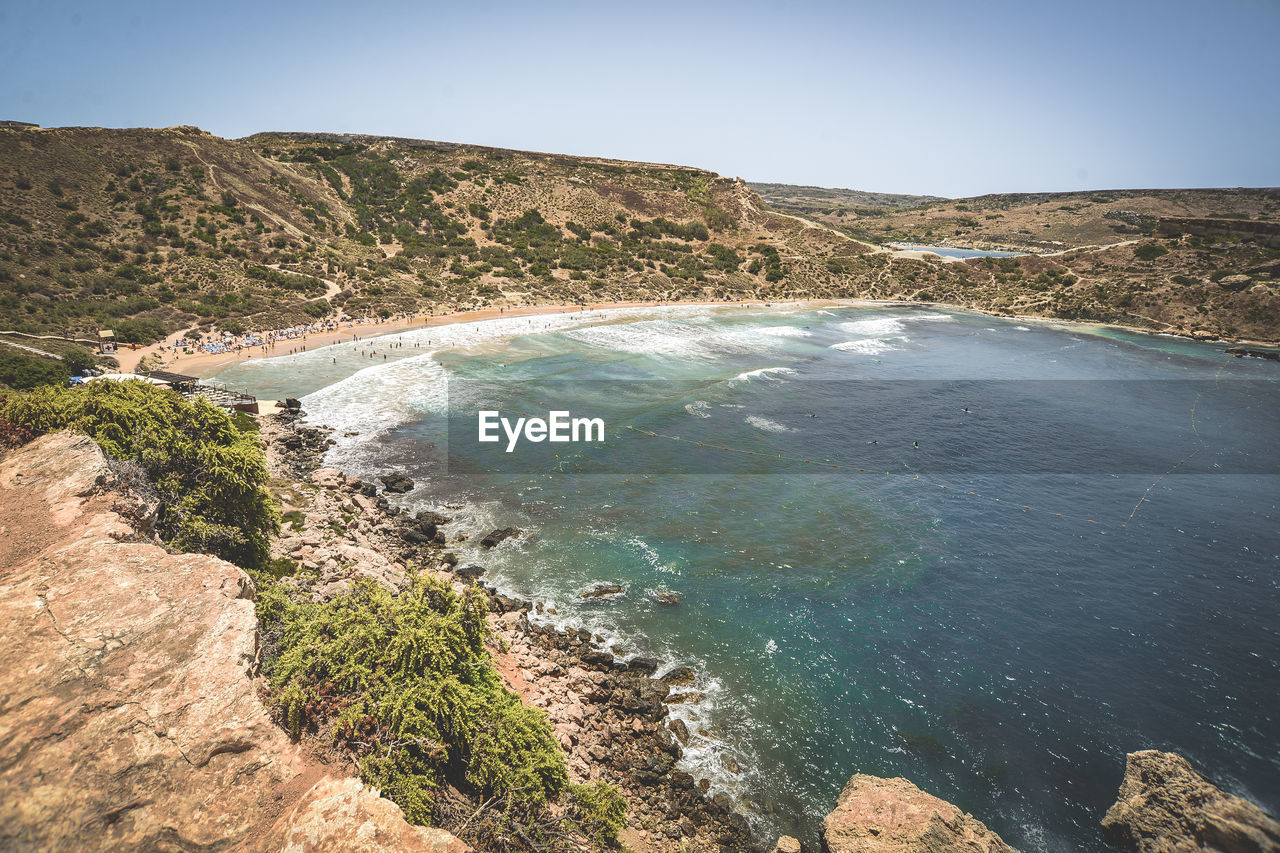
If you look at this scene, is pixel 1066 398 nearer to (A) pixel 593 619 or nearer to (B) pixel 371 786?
(A) pixel 593 619

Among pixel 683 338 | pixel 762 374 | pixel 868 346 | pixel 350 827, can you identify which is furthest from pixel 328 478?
pixel 868 346

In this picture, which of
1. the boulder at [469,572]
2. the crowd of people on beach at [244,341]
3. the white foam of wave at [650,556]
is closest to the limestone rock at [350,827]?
the boulder at [469,572]

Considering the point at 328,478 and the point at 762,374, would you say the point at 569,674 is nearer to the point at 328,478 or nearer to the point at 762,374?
the point at 328,478

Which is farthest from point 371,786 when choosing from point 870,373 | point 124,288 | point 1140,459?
point 124,288

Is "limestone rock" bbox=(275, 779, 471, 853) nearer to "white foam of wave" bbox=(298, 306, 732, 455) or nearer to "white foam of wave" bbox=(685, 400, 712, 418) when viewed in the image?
"white foam of wave" bbox=(298, 306, 732, 455)

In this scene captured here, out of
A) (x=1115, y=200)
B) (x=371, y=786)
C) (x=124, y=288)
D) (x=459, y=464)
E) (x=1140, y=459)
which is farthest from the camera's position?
(x=1115, y=200)

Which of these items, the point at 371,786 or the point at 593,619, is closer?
the point at 371,786
